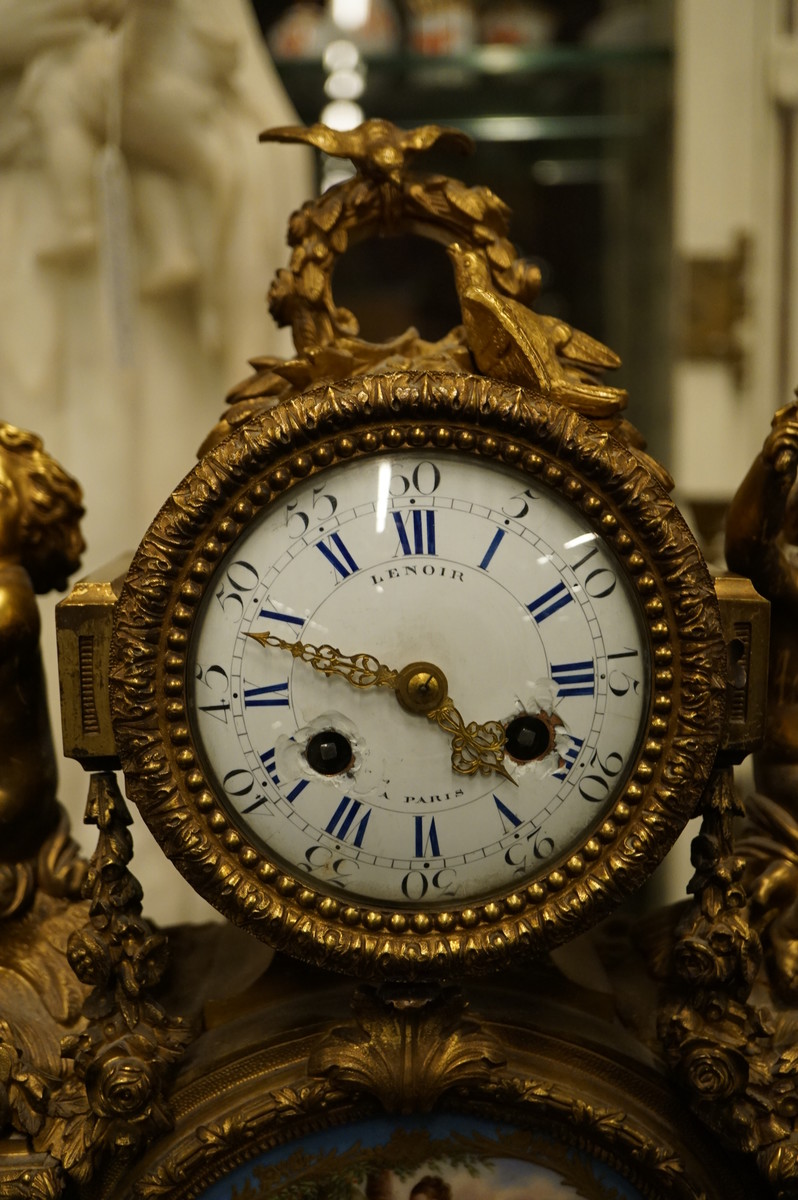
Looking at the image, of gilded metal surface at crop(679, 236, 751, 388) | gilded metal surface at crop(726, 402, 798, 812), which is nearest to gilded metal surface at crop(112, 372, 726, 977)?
gilded metal surface at crop(726, 402, 798, 812)

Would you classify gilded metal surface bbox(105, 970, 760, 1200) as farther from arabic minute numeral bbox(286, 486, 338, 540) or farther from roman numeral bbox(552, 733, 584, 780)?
arabic minute numeral bbox(286, 486, 338, 540)

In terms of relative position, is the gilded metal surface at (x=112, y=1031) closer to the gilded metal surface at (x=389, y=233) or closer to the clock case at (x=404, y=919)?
the clock case at (x=404, y=919)

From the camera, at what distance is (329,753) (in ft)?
2.53

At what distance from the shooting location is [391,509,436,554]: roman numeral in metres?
0.77

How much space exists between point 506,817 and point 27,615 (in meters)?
0.35


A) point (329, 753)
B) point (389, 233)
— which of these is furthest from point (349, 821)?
point (389, 233)

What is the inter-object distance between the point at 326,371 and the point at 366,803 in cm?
28

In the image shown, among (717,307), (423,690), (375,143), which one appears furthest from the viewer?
(717,307)

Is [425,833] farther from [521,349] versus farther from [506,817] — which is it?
[521,349]

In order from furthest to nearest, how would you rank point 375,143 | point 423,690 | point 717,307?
point 717,307 → point 375,143 → point 423,690

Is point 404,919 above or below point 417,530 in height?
below

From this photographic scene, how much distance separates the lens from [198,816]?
773 mm

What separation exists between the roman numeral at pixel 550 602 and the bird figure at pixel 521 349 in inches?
4.9

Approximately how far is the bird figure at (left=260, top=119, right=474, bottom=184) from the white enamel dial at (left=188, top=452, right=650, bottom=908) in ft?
0.73
